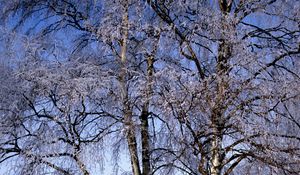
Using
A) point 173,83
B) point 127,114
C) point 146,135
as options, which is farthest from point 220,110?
point 146,135

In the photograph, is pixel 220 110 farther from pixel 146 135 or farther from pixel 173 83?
pixel 146 135

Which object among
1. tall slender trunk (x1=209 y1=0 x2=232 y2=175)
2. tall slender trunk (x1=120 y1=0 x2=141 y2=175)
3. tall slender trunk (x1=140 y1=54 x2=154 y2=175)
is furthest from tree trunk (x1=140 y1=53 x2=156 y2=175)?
tall slender trunk (x1=209 y1=0 x2=232 y2=175)

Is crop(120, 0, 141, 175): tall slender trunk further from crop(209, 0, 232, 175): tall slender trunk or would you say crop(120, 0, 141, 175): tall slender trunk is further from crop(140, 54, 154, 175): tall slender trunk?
crop(209, 0, 232, 175): tall slender trunk

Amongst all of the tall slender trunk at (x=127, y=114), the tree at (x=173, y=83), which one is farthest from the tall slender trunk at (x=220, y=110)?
the tall slender trunk at (x=127, y=114)

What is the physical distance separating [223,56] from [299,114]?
6.26 ft

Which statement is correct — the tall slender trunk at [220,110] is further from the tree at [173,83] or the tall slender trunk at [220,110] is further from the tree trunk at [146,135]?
the tree trunk at [146,135]

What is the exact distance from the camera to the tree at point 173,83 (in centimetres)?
697

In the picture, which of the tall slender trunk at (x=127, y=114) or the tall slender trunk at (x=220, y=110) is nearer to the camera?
the tall slender trunk at (x=220, y=110)

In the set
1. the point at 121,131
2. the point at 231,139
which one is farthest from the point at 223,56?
the point at 121,131

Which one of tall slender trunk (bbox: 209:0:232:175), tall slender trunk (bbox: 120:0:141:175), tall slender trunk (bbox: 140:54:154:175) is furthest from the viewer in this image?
tall slender trunk (bbox: 140:54:154:175)

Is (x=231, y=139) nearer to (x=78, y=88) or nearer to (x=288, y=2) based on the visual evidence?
(x=78, y=88)

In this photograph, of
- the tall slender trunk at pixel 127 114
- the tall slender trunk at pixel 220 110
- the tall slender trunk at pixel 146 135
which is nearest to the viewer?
the tall slender trunk at pixel 220 110

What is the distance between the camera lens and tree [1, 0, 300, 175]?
697 centimetres

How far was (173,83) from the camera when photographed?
732 centimetres
